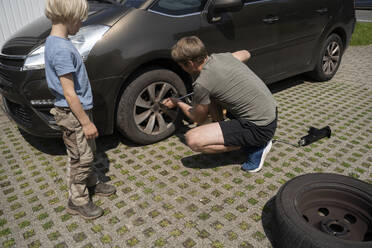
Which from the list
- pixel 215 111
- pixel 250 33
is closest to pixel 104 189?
pixel 215 111

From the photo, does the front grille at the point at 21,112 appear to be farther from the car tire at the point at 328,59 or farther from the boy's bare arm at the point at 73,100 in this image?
the car tire at the point at 328,59

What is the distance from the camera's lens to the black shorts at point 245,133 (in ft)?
8.90

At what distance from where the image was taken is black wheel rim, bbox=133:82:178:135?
313 cm

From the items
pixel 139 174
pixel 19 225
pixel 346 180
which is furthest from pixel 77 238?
pixel 346 180

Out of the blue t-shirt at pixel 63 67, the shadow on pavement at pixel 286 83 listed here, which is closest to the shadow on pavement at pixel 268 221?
the blue t-shirt at pixel 63 67

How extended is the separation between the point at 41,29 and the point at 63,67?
4.62ft

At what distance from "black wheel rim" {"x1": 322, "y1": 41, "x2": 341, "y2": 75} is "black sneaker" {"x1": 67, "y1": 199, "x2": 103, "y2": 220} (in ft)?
14.2

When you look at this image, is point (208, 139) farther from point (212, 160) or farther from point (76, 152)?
point (76, 152)

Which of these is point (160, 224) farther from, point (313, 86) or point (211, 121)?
point (313, 86)

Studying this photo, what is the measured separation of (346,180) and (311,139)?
1248 millimetres

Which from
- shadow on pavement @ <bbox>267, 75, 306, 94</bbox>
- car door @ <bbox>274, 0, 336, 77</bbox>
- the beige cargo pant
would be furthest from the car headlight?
shadow on pavement @ <bbox>267, 75, 306, 94</bbox>

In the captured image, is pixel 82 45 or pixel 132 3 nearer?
pixel 82 45

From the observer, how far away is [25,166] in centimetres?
309

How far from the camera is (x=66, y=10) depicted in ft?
6.18
